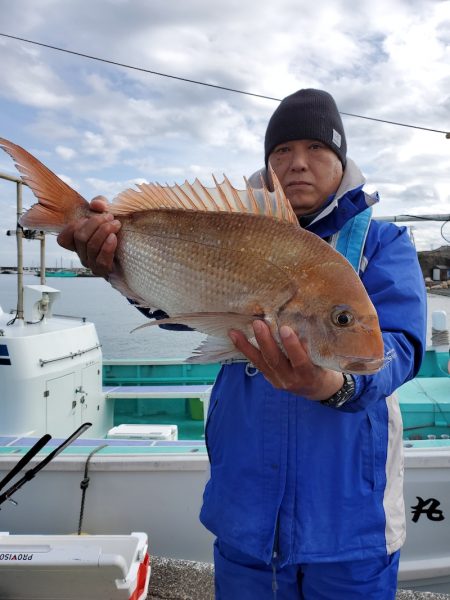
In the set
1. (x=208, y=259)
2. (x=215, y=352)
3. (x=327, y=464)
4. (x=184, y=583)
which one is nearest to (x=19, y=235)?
(x=184, y=583)

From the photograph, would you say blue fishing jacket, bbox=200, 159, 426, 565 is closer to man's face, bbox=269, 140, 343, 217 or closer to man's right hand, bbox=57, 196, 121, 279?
man's face, bbox=269, 140, 343, 217

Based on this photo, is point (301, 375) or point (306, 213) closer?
point (301, 375)

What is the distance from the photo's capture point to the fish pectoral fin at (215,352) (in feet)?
5.11

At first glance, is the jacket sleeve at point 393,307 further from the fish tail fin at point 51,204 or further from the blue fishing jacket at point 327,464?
the fish tail fin at point 51,204

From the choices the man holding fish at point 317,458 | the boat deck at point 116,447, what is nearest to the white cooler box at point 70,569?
the man holding fish at point 317,458

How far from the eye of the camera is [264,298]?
1.54 m

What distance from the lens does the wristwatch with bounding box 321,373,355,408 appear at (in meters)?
1.47

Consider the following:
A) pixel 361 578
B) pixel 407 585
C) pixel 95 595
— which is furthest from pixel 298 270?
pixel 407 585

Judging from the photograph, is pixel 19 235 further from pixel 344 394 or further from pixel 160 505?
pixel 344 394

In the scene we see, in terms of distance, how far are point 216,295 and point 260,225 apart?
11.1 inches

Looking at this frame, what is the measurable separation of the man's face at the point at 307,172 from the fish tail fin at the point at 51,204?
87 centimetres

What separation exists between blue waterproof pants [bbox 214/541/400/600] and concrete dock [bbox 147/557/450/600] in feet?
4.96

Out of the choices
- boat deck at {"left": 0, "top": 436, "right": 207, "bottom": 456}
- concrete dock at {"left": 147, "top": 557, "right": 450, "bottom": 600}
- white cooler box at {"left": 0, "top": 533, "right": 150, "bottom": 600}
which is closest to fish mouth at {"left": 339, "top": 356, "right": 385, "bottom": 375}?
white cooler box at {"left": 0, "top": 533, "right": 150, "bottom": 600}

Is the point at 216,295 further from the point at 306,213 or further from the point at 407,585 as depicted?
the point at 407,585
